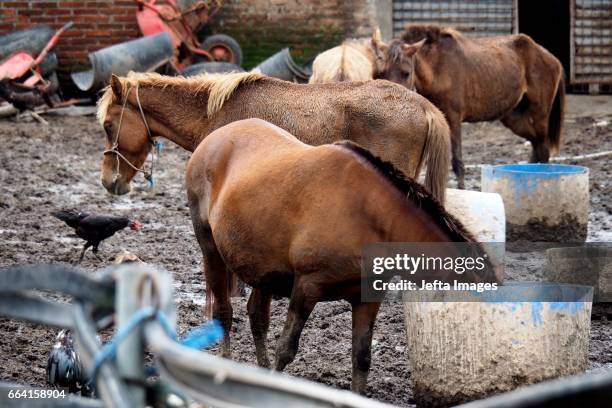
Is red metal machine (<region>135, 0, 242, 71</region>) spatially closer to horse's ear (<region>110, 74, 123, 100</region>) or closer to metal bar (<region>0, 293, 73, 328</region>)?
horse's ear (<region>110, 74, 123, 100</region>)

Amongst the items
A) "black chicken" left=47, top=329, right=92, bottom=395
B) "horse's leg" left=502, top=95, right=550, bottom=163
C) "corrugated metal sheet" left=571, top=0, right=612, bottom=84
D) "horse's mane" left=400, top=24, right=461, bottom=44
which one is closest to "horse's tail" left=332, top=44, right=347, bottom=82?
"horse's mane" left=400, top=24, right=461, bottom=44

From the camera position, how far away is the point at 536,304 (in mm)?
4469

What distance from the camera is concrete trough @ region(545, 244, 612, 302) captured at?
244 inches

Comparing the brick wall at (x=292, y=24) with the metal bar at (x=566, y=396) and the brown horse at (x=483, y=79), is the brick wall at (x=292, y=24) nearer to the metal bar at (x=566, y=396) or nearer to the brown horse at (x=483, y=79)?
the brown horse at (x=483, y=79)

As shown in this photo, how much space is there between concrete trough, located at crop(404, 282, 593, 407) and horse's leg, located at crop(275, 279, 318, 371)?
1.74 feet

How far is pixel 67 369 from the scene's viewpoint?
14.8 feet

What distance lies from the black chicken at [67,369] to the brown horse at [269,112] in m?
2.51

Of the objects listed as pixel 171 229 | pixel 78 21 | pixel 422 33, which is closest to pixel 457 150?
pixel 422 33

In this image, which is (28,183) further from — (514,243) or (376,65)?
(514,243)

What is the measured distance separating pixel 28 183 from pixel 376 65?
3.82 metres

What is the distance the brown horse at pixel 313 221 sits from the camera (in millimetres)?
4273

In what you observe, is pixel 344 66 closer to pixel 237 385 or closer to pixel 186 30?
pixel 186 30

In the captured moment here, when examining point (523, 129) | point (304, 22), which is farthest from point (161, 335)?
point (304, 22)

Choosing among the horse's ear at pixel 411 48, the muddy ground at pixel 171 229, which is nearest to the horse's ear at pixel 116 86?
the muddy ground at pixel 171 229
